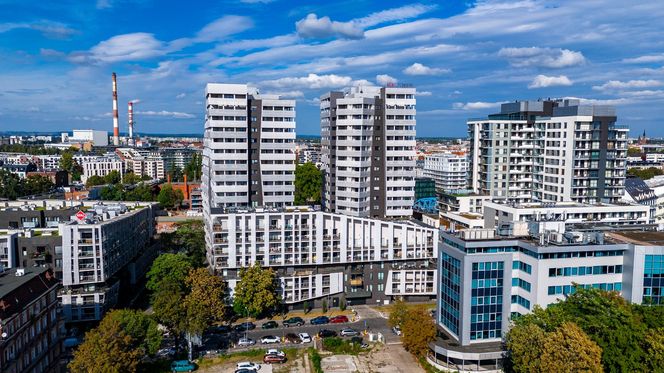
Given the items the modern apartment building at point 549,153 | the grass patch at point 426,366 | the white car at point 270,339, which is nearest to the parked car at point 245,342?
the white car at point 270,339

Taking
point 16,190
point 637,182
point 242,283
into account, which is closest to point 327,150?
point 242,283

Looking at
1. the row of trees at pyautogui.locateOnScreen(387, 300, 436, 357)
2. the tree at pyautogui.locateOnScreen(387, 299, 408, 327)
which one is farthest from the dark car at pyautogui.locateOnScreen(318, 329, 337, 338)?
the row of trees at pyautogui.locateOnScreen(387, 300, 436, 357)

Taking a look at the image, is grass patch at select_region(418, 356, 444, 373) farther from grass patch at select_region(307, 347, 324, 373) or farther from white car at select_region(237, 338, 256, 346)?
white car at select_region(237, 338, 256, 346)

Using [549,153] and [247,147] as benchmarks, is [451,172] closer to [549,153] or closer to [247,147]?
[549,153]

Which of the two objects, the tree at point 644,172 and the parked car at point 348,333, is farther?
the tree at point 644,172

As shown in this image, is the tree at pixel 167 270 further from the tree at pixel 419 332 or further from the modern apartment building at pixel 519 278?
the modern apartment building at pixel 519 278

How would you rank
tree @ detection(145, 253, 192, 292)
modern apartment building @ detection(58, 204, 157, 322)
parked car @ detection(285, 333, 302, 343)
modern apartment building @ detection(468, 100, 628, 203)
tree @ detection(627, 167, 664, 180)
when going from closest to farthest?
parked car @ detection(285, 333, 302, 343) → modern apartment building @ detection(58, 204, 157, 322) → tree @ detection(145, 253, 192, 292) → modern apartment building @ detection(468, 100, 628, 203) → tree @ detection(627, 167, 664, 180)

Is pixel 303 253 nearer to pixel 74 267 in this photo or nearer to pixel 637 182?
pixel 74 267
